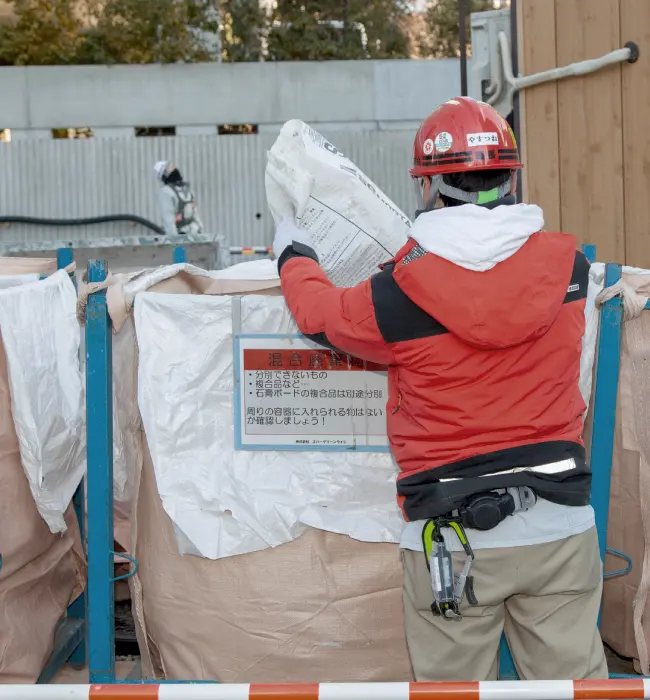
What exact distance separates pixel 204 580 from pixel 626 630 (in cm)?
132

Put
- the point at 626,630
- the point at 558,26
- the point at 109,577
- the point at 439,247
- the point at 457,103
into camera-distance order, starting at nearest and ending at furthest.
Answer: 1. the point at 439,247
2. the point at 457,103
3. the point at 109,577
4. the point at 626,630
5. the point at 558,26

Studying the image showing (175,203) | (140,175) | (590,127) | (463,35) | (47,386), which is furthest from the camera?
(140,175)

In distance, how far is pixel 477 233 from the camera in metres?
2.03

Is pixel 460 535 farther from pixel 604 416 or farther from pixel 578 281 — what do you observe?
pixel 604 416

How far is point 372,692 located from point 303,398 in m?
0.99

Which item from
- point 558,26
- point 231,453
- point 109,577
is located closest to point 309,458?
point 231,453

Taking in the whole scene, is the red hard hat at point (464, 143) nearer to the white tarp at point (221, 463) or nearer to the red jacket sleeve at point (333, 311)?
the red jacket sleeve at point (333, 311)

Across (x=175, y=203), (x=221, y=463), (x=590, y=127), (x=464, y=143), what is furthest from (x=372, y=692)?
(x=175, y=203)

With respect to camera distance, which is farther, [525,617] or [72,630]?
[72,630]

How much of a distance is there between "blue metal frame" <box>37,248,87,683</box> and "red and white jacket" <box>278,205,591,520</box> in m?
1.40

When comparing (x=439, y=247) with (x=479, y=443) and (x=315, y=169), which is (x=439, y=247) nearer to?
(x=479, y=443)

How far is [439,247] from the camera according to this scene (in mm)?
2055

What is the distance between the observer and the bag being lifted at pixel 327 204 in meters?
2.75

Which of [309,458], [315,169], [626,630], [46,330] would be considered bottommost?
[626,630]
